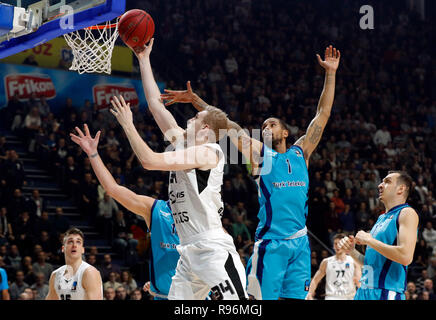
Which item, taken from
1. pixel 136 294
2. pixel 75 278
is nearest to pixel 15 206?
pixel 136 294

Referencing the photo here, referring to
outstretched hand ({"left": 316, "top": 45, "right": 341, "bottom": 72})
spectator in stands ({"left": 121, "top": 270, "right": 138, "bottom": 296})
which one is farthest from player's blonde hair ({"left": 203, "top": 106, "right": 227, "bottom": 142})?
spectator in stands ({"left": 121, "top": 270, "right": 138, "bottom": 296})

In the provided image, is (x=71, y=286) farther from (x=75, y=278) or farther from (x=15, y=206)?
(x=15, y=206)

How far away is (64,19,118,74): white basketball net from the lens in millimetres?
5949

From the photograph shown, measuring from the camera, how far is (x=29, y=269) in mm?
9680

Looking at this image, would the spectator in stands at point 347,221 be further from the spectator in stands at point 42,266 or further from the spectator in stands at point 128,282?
the spectator in stands at point 42,266

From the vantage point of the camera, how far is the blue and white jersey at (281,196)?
5.29 meters

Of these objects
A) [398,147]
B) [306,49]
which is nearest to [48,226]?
[398,147]

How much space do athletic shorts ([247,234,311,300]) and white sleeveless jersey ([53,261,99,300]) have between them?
1.54 metres

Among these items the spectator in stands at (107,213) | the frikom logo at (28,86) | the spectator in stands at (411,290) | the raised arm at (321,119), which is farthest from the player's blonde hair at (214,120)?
the frikom logo at (28,86)

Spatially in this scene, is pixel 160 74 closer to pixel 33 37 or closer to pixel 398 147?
pixel 398 147

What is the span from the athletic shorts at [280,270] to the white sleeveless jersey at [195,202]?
0.96m

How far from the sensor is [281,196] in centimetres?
532
